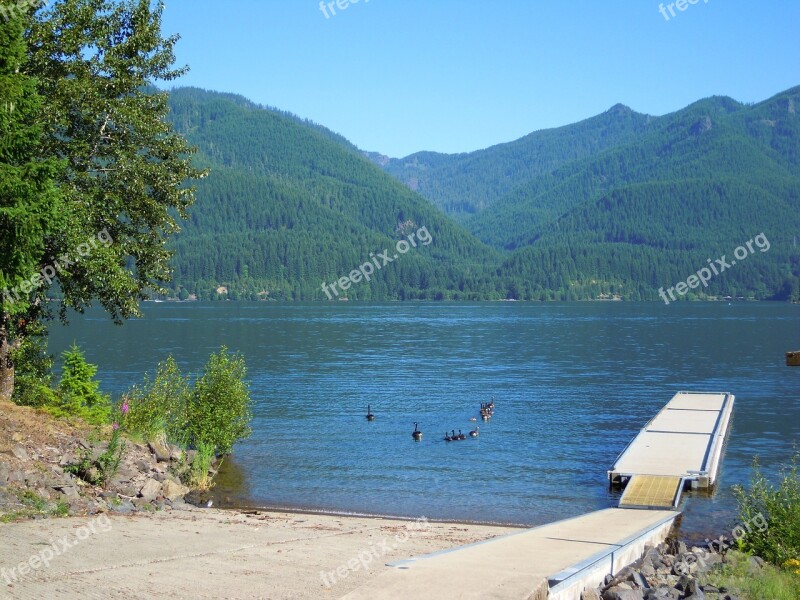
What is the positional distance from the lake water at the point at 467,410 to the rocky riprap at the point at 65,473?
4.65m

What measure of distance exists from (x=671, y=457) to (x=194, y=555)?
2455cm

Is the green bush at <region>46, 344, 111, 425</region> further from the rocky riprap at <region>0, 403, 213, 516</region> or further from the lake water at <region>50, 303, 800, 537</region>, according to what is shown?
the lake water at <region>50, 303, 800, 537</region>

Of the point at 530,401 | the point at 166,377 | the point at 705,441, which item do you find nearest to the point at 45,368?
the point at 166,377

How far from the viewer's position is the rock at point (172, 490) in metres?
26.8

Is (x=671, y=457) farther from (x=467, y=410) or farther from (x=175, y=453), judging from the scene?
(x=467, y=410)

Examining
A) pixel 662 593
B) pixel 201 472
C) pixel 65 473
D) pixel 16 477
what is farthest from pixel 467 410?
pixel 662 593

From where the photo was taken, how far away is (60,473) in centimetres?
2269

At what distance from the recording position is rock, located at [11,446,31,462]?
22.3 m

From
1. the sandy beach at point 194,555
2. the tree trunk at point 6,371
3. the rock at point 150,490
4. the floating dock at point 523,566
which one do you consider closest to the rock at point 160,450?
the rock at point 150,490

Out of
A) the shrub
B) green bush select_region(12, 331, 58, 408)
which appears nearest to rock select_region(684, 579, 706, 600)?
the shrub

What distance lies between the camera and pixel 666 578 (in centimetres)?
1708

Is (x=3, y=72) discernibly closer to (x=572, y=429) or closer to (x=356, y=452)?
(x=356, y=452)

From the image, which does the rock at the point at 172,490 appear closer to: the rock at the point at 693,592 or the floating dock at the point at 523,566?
the floating dock at the point at 523,566

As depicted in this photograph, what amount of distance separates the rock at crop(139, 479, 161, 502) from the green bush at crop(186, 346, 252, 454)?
8073mm
